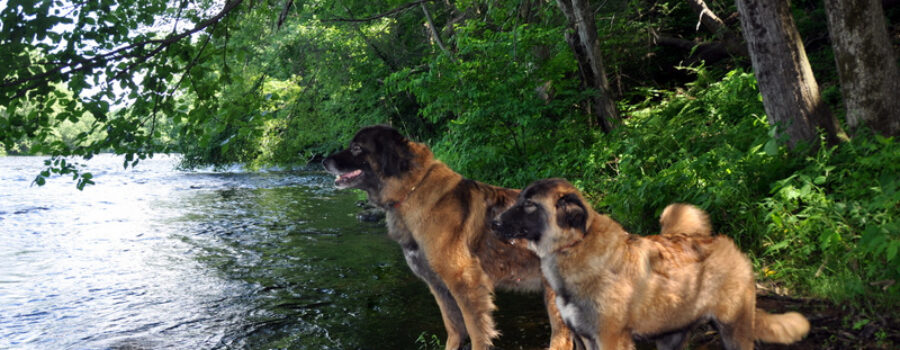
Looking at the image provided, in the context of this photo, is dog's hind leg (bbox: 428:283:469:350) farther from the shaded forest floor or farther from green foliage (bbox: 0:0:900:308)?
the shaded forest floor

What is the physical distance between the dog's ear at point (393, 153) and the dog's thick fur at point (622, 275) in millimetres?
1455

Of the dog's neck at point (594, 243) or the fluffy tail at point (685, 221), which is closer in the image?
the dog's neck at point (594, 243)

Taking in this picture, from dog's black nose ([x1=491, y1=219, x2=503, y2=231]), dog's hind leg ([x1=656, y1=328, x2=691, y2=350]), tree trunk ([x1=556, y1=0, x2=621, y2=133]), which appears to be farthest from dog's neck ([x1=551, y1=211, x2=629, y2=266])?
tree trunk ([x1=556, y1=0, x2=621, y2=133])

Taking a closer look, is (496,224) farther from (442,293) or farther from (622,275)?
(442,293)

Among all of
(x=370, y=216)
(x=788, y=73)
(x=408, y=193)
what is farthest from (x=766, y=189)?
(x=370, y=216)

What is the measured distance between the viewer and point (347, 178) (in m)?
5.53

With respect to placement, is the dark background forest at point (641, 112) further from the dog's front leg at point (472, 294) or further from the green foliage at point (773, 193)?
the dog's front leg at point (472, 294)

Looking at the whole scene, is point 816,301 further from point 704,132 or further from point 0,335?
point 0,335

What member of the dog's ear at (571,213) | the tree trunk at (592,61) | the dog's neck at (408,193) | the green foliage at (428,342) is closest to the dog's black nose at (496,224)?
the dog's ear at (571,213)

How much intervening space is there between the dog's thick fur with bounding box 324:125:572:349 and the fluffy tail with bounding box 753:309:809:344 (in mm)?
1491

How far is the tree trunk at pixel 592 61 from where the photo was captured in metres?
12.4

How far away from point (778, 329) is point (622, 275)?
1.36 metres

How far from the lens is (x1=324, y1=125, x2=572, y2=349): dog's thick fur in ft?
16.8

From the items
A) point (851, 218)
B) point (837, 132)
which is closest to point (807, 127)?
point (837, 132)
